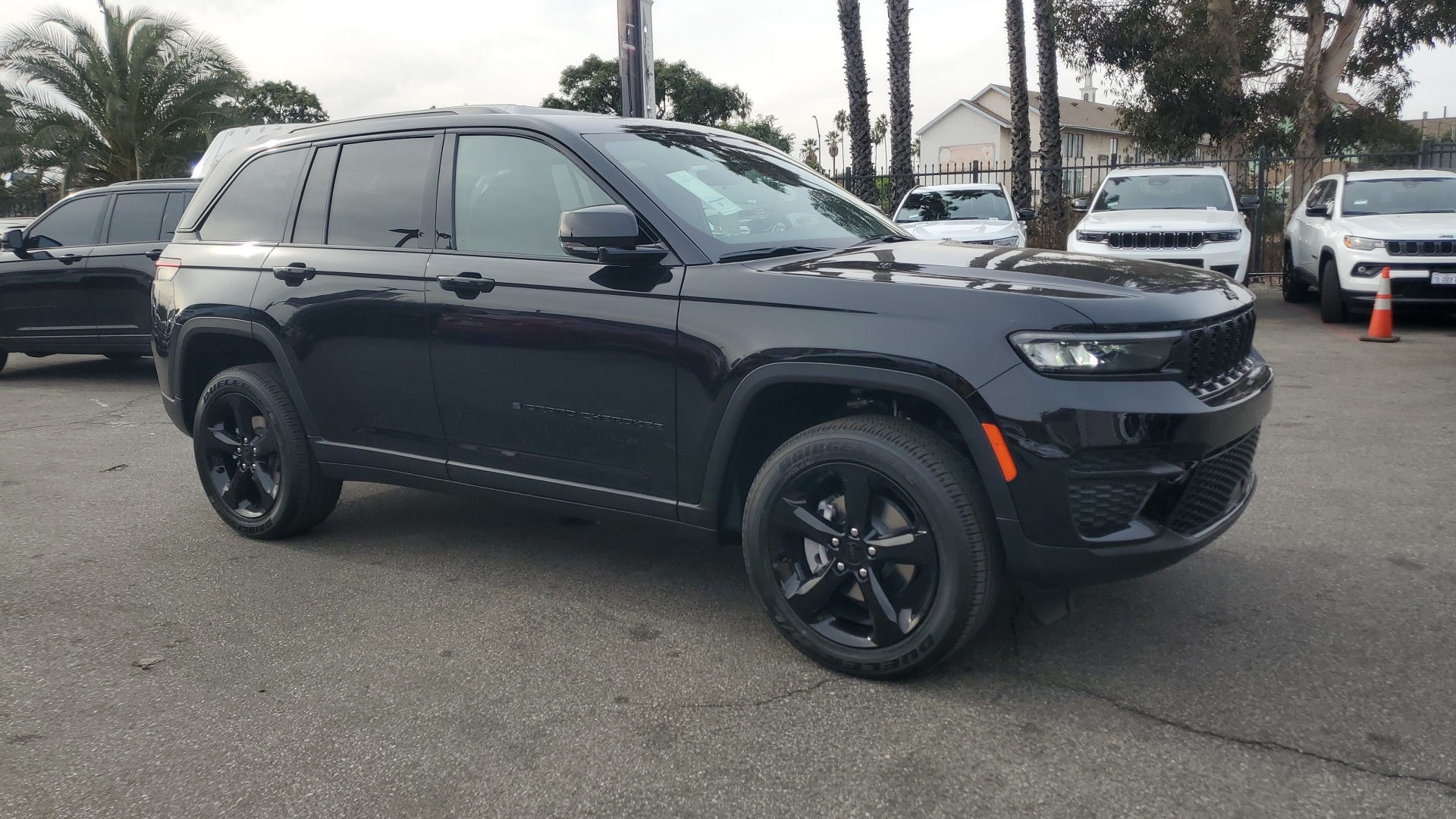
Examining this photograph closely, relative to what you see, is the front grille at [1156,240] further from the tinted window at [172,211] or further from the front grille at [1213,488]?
the tinted window at [172,211]

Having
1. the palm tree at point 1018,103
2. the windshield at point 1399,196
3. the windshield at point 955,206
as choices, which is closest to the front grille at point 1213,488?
the windshield at point 1399,196

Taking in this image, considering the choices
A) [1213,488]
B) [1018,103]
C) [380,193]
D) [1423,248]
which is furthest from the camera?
Result: [1018,103]

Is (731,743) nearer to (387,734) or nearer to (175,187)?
(387,734)

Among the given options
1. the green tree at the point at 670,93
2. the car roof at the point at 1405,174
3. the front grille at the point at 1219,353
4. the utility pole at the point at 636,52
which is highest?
the green tree at the point at 670,93

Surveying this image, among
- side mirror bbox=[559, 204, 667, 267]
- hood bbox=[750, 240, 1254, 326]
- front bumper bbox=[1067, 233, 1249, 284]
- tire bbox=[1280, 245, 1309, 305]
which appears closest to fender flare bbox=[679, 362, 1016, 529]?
hood bbox=[750, 240, 1254, 326]

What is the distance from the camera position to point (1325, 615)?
365 cm

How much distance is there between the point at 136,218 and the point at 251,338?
6.12 meters

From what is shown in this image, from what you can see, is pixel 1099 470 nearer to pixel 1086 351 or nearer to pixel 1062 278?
pixel 1086 351

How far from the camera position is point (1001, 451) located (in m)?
2.93

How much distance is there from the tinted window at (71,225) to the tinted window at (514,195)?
7406 mm

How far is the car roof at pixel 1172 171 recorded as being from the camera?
1274 cm

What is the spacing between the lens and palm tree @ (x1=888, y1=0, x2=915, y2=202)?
1809cm

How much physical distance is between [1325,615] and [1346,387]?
511 centimetres

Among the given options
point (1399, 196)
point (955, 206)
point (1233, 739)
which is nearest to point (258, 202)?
point (1233, 739)
